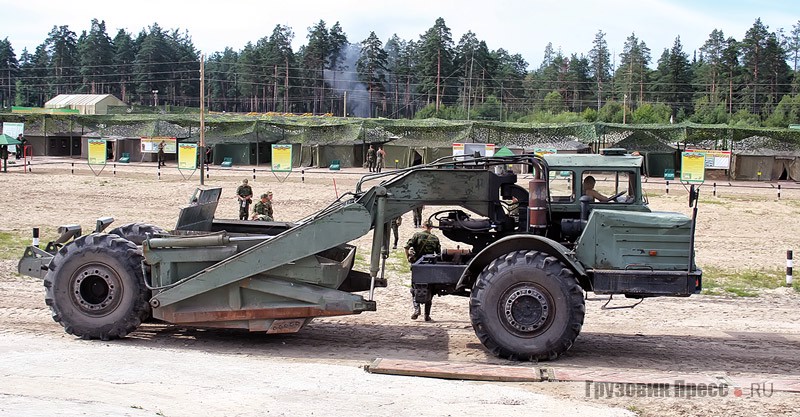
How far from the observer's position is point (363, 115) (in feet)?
348

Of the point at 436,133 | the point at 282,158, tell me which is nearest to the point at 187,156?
the point at 282,158

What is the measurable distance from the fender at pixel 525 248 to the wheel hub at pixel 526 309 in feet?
1.76

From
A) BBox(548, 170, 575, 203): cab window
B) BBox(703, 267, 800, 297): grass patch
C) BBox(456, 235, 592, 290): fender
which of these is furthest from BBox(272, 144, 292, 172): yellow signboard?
BBox(456, 235, 592, 290): fender

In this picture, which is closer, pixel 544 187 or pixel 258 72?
pixel 544 187

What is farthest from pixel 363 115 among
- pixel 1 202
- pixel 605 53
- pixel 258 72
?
pixel 1 202

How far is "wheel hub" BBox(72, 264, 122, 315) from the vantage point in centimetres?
1212

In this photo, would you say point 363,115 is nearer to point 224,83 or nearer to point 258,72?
point 258,72

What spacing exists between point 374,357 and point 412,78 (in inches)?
3965

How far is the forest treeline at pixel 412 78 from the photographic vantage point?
8994 centimetres

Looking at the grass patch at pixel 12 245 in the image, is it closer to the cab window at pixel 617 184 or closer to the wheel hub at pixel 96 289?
the wheel hub at pixel 96 289

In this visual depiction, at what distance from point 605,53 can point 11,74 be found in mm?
78367

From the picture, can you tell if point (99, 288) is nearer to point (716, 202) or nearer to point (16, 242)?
point (16, 242)

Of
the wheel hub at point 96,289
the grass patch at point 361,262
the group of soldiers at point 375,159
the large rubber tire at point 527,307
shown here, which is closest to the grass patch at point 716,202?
the grass patch at point 361,262

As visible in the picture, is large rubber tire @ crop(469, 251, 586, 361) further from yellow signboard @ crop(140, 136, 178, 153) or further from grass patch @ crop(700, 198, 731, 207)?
yellow signboard @ crop(140, 136, 178, 153)
